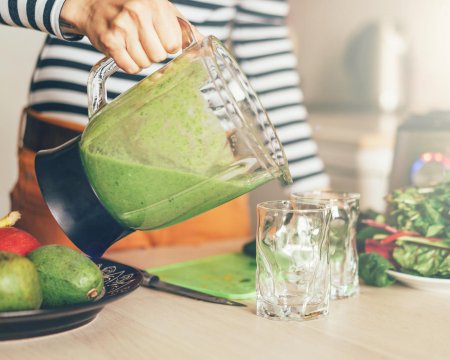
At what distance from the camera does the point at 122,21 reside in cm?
80

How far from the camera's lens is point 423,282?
97 cm

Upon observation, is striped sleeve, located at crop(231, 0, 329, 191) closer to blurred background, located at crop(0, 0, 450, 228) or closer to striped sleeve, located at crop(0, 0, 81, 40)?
blurred background, located at crop(0, 0, 450, 228)

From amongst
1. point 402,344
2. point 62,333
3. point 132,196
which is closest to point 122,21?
point 132,196

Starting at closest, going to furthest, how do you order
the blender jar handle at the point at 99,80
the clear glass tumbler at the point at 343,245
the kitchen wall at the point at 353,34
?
the blender jar handle at the point at 99,80 < the clear glass tumbler at the point at 343,245 < the kitchen wall at the point at 353,34

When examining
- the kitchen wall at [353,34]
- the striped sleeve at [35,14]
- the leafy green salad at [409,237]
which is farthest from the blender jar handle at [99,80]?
the kitchen wall at [353,34]

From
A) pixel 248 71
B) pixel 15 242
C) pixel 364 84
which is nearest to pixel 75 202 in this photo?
pixel 15 242

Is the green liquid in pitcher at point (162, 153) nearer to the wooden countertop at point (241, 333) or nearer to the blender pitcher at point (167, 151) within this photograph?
the blender pitcher at point (167, 151)

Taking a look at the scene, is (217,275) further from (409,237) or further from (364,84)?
(364,84)

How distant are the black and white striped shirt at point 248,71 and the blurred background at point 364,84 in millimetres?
214

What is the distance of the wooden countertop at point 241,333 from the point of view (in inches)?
28.4

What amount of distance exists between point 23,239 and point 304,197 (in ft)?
1.25

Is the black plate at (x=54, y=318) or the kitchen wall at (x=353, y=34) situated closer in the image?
the black plate at (x=54, y=318)

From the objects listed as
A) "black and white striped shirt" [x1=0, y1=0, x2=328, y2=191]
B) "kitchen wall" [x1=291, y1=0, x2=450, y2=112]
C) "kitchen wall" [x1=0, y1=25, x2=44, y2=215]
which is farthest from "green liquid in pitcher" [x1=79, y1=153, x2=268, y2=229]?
"kitchen wall" [x1=291, y1=0, x2=450, y2=112]

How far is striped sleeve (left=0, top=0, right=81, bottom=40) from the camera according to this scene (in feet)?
2.96
